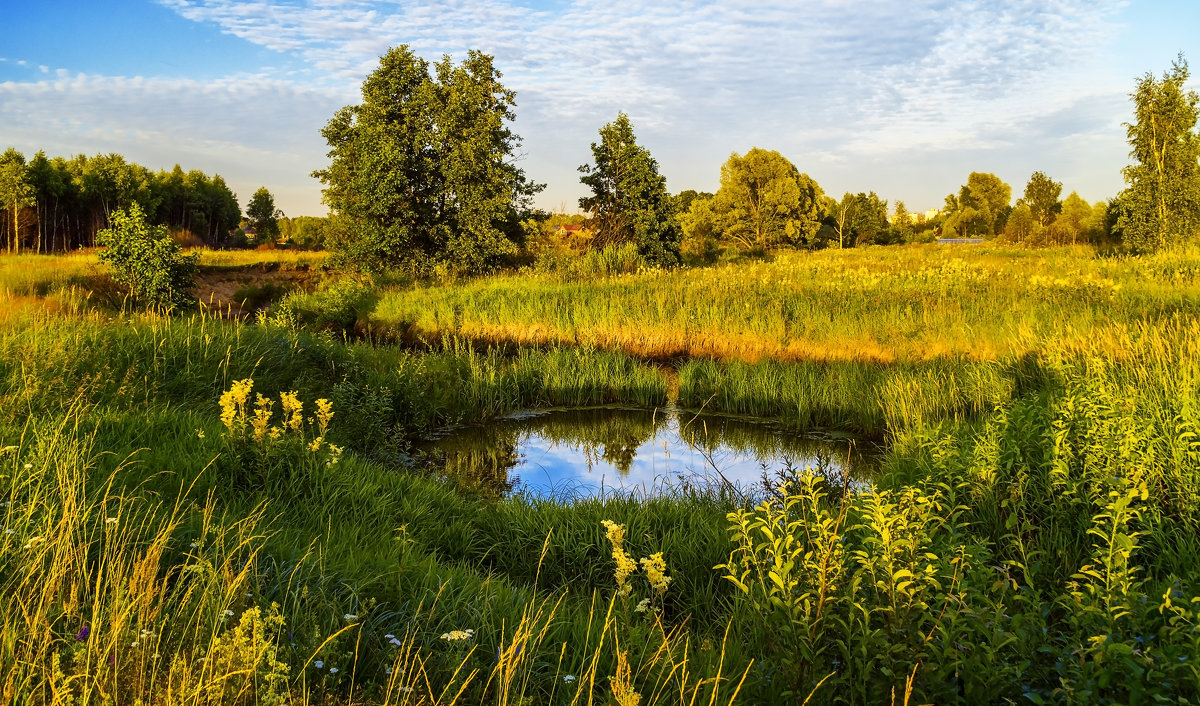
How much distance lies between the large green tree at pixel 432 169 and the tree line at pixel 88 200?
6.68 meters

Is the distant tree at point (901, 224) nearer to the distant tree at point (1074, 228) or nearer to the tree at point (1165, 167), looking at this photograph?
the distant tree at point (1074, 228)

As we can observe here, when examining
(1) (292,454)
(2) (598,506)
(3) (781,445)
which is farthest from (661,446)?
(1) (292,454)

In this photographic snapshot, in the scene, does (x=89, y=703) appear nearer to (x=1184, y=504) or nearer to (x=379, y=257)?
(x=1184, y=504)

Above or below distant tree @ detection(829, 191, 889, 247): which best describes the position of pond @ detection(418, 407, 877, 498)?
below

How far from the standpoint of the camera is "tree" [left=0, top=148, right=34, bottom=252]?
2569 centimetres

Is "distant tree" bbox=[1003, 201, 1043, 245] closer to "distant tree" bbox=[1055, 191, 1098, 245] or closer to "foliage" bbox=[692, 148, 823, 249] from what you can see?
"distant tree" bbox=[1055, 191, 1098, 245]

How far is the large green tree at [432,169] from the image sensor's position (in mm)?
21188

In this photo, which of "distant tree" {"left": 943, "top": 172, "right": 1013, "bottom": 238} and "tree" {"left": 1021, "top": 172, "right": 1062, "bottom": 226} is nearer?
"tree" {"left": 1021, "top": 172, "right": 1062, "bottom": 226}

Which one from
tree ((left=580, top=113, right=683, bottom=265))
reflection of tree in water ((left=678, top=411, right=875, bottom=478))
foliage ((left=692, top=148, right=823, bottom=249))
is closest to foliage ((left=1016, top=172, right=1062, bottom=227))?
foliage ((left=692, top=148, right=823, bottom=249))

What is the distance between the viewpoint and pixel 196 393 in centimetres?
693

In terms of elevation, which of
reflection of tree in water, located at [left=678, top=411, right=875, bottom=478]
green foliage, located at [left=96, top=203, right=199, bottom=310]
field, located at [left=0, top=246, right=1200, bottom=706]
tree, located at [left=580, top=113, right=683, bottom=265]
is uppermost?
tree, located at [left=580, top=113, right=683, bottom=265]

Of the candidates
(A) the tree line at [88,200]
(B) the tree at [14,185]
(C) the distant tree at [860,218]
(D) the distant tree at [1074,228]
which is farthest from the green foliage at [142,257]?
(C) the distant tree at [860,218]

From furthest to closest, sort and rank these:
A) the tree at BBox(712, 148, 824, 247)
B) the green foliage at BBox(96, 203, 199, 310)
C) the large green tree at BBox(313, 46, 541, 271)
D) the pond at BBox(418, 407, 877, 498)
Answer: the tree at BBox(712, 148, 824, 247), the large green tree at BBox(313, 46, 541, 271), the green foliage at BBox(96, 203, 199, 310), the pond at BBox(418, 407, 877, 498)

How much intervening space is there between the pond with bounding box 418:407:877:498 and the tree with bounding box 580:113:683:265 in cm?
1472
